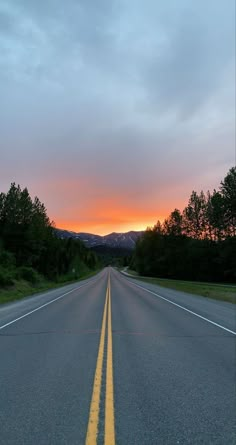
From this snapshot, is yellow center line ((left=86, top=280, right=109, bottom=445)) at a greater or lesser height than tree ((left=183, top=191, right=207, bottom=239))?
lesser

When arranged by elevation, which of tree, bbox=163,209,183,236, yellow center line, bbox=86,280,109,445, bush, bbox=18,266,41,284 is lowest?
yellow center line, bbox=86,280,109,445

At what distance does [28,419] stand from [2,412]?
0.46 metres

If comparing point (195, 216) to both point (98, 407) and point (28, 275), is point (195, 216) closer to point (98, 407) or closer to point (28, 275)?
point (28, 275)

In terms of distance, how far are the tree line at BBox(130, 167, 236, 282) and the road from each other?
5241 cm

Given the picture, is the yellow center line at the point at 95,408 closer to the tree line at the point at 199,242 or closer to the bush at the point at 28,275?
the bush at the point at 28,275

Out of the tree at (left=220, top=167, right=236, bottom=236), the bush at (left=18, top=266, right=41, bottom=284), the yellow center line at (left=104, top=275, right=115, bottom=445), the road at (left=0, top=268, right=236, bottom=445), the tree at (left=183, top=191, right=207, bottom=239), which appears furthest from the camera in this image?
the tree at (left=183, top=191, right=207, bottom=239)

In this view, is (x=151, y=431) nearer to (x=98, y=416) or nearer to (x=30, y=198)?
(x=98, y=416)

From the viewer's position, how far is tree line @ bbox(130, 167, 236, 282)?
6625 centimetres

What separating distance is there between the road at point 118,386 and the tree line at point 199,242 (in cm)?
5241

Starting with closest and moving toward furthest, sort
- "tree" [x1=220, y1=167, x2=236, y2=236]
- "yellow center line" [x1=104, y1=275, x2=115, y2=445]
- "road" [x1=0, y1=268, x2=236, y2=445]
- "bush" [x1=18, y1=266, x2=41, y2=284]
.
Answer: "yellow center line" [x1=104, y1=275, x2=115, y2=445]
"road" [x1=0, y1=268, x2=236, y2=445]
"bush" [x1=18, y1=266, x2=41, y2=284]
"tree" [x1=220, y1=167, x2=236, y2=236]

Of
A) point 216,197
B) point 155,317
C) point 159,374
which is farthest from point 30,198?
point 159,374

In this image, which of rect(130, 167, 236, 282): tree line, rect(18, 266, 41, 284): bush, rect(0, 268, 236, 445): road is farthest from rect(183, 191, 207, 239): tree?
rect(0, 268, 236, 445): road

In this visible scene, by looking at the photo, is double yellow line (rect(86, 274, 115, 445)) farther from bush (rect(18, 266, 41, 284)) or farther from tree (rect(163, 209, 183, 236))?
tree (rect(163, 209, 183, 236))

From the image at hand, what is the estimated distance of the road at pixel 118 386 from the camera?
14.3 feet
